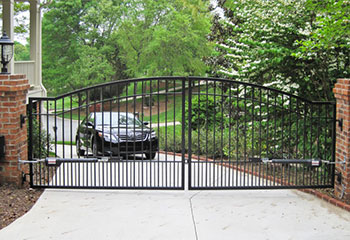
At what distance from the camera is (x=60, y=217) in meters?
6.02

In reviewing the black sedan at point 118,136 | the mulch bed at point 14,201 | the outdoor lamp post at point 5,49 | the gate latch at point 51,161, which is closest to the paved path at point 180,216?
the mulch bed at point 14,201

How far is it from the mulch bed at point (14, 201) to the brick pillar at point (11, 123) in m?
0.18

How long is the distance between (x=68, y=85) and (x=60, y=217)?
32026 millimetres

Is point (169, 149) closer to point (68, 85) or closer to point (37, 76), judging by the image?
point (37, 76)

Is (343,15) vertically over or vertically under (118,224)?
over

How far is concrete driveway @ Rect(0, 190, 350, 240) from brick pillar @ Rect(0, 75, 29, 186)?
2.07ft

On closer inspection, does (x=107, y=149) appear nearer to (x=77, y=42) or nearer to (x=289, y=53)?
(x=289, y=53)

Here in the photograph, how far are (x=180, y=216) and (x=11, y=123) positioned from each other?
2.84 meters

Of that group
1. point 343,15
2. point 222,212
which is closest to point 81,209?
point 222,212

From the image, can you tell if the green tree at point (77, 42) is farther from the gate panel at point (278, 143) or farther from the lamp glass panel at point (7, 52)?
the lamp glass panel at point (7, 52)

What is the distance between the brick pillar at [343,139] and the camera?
6613 mm

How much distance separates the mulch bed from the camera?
593cm

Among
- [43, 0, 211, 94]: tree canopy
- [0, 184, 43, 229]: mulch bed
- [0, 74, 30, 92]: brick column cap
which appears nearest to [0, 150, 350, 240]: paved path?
[0, 184, 43, 229]: mulch bed

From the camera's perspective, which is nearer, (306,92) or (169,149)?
(306,92)
